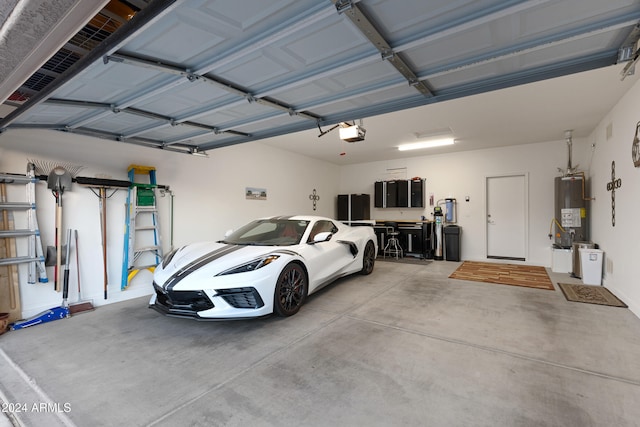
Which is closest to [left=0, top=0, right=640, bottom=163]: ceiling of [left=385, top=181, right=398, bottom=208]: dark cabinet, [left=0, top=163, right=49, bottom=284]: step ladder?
[left=0, top=163, right=49, bottom=284]: step ladder

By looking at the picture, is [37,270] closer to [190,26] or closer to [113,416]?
[113,416]

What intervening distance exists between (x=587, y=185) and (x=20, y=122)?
8.45 meters

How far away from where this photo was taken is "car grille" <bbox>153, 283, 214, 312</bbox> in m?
2.64

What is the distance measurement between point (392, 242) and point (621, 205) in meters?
4.31

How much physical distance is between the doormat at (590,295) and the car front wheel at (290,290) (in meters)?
3.38

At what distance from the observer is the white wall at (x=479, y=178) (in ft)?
19.8

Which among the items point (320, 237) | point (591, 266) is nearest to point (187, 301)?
point (320, 237)

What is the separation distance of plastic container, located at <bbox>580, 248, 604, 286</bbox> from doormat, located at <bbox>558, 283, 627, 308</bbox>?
0.17m

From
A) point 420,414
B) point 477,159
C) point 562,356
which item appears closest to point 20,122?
point 420,414

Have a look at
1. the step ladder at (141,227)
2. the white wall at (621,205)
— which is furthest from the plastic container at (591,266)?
the step ladder at (141,227)

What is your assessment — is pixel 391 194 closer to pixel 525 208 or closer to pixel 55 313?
pixel 525 208

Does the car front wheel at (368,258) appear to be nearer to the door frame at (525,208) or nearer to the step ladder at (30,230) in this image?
the door frame at (525,208)

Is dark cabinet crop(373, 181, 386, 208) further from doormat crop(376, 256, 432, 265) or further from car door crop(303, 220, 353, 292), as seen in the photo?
car door crop(303, 220, 353, 292)

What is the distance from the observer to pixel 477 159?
22.3 feet
